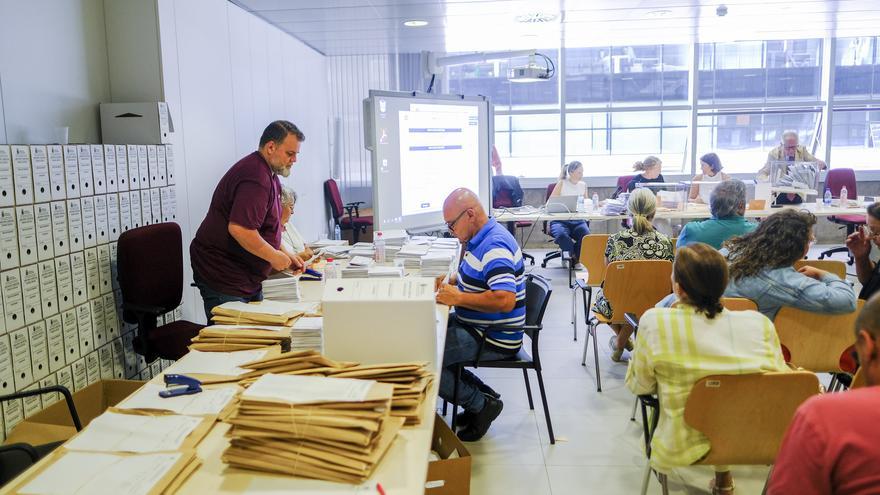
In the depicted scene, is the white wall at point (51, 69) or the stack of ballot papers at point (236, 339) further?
the white wall at point (51, 69)

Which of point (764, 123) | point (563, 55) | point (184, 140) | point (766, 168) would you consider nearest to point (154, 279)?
point (184, 140)

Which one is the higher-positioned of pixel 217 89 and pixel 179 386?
pixel 217 89

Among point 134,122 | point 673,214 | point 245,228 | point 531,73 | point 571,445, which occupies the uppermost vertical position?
point 531,73

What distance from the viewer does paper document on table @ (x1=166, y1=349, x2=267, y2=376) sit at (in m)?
2.23

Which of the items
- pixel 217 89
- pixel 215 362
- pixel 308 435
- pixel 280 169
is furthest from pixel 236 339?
pixel 217 89

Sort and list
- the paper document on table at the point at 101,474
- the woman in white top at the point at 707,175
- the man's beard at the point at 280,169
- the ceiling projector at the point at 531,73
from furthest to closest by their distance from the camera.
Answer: the woman in white top at the point at 707,175
the ceiling projector at the point at 531,73
the man's beard at the point at 280,169
the paper document on table at the point at 101,474

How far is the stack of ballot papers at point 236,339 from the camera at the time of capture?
246 cm

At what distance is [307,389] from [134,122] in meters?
2.64

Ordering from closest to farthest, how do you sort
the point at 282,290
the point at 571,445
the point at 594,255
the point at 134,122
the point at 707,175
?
the point at 282,290 < the point at 571,445 < the point at 134,122 < the point at 594,255 < the point at 707,175

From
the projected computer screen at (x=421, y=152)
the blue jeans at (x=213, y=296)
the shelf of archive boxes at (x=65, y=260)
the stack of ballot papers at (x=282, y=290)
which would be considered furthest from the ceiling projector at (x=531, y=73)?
the stack of ballot papers at (x=282, y=290)

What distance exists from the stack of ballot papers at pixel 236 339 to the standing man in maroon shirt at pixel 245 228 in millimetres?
805

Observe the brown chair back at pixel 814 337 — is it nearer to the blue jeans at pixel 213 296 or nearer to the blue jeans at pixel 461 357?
the blue jeans at pixel 461 357

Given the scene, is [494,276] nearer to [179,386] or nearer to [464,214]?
[464,214]

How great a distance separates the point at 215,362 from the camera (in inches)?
91.6
